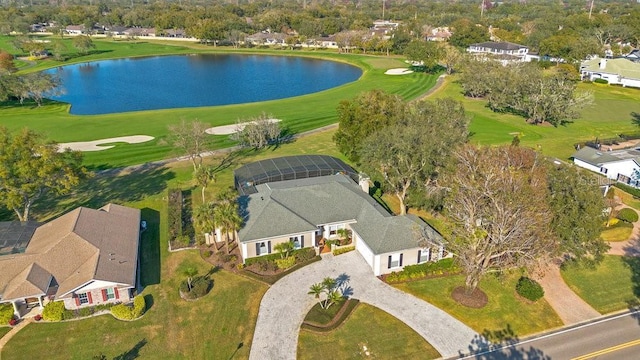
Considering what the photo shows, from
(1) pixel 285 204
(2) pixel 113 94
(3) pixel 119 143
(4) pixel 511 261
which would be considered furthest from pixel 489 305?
(2) pixel 113 94

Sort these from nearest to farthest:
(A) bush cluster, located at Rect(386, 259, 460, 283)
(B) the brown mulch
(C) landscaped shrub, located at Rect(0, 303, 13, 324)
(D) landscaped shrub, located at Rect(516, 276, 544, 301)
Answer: (C) landscaped shrub, located at Rect(0, 303, 13, 324), (B) the brown mulch, (D) landscaped shrub, located at Rect(516, 276, 544, 301), (A) bush cluster, located at Rect(386, 259, 460, 283)

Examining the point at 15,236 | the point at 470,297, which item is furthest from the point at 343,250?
the point at 15,236

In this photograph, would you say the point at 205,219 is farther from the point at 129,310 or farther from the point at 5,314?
the point at 5,314

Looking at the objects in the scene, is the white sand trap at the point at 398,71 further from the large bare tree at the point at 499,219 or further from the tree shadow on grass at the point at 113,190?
the large bare tree at the point at 499,219

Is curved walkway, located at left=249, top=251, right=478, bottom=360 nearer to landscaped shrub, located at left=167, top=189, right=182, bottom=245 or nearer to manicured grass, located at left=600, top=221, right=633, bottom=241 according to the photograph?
landscaped shrub, located at left=167, top=189, right=182, bottom=245

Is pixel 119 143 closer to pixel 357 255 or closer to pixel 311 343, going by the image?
pixel 357 255

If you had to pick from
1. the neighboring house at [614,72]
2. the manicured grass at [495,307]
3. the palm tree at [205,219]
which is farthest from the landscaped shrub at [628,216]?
the neighboring house at [614,72]

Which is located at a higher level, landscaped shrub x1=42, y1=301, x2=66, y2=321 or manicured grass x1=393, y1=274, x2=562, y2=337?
landscaped shrub x1=42, y1=301, x2=66, y2=321

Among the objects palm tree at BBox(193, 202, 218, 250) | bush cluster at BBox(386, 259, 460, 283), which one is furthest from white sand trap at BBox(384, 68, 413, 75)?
palm tree at BBox(193, 202, 218, 250)
